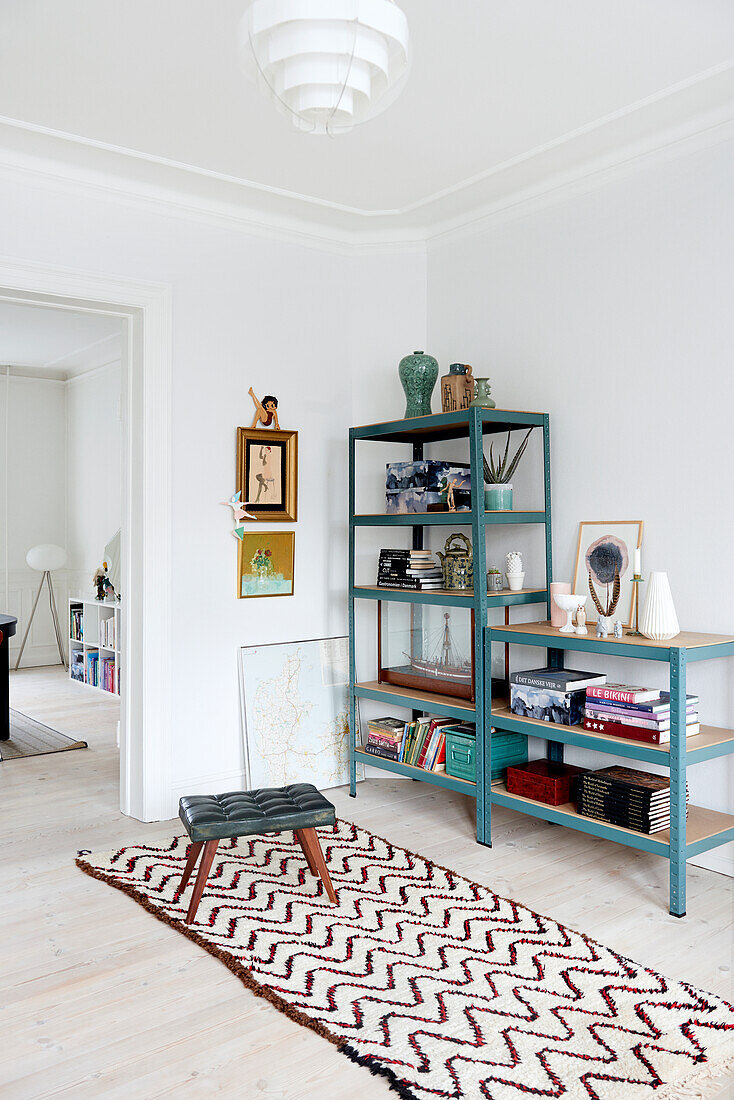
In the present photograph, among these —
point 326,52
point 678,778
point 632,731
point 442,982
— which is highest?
point 326,52

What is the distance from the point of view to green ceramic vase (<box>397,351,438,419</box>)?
4.05 m

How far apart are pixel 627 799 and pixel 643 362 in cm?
172

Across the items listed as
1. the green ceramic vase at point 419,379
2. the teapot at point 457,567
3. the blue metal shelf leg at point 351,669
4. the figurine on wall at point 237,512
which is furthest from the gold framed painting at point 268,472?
the teapot at point 457,567

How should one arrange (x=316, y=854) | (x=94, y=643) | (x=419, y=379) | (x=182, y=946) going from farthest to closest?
1. (x=94, y=643)
2. (x=419, y=379)
3. (x=316, y=854)
4. (x=182, y=946)

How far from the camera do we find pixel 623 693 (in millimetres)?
3059

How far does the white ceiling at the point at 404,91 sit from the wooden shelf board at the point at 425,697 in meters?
2.30

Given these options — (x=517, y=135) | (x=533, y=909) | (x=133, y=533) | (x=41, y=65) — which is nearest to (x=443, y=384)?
(x=517, y=135)

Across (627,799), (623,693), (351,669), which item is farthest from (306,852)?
(351,669)

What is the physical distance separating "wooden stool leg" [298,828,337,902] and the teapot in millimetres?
1307

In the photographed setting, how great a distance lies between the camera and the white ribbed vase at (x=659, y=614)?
3.03 metres

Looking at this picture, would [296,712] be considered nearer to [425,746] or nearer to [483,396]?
[425,746]

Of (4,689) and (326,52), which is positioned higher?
(326,52)

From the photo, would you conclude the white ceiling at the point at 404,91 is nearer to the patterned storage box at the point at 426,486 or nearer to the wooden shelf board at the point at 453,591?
the patterned storage box at the point at 426,486

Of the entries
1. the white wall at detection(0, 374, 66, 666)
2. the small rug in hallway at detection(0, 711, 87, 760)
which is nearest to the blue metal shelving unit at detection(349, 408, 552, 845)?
the small rug in hallway at detection(0, 711, 87, 760)
